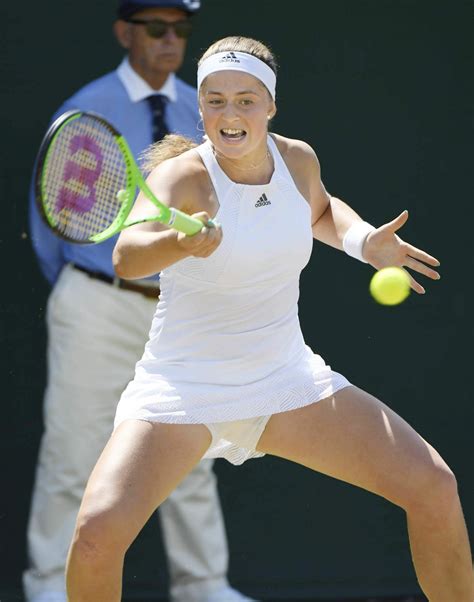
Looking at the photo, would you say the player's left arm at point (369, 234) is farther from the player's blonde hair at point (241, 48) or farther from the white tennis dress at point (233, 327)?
the player's blonde hair at point (241, 48)

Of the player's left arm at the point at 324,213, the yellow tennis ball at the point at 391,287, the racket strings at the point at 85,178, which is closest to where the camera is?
the yellow tennis ball at the point at 391,287

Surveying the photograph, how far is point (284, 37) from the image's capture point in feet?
16.3

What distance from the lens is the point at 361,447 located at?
3465 millimetres

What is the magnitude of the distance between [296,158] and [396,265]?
41 cm

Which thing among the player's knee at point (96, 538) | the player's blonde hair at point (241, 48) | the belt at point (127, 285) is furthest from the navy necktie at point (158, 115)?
the player's knee at point (96, 538)

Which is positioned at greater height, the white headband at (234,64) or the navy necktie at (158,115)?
the white headband at (234,64)

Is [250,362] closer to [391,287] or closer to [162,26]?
[391,287]

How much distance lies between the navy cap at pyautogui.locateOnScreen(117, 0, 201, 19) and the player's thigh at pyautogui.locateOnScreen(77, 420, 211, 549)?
1.92 meters

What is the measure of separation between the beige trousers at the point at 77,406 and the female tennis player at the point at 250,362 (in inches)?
49.1

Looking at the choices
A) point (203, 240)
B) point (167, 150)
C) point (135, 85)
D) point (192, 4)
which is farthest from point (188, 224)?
point (192, 4)

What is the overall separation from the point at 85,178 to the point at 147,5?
1.35m

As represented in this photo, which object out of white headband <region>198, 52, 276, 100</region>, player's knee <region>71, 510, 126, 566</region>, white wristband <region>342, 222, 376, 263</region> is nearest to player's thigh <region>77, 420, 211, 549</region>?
player's knee <region>71, 510, 126, 566</region>

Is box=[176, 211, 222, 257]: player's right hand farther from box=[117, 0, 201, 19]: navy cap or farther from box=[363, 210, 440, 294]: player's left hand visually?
box=[117, 0, 201, 19]: navy cap

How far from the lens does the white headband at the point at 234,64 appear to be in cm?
350
